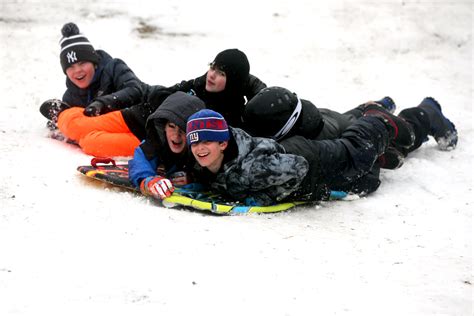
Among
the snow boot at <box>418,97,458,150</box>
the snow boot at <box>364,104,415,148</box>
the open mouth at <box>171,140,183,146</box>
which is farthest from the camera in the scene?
the snow boot at <box>418,97,458,150</box>

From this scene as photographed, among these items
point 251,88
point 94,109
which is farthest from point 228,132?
point 94,109

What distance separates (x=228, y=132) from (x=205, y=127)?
0.19m

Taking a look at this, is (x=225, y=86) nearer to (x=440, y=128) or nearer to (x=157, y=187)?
(x=157, y=187)

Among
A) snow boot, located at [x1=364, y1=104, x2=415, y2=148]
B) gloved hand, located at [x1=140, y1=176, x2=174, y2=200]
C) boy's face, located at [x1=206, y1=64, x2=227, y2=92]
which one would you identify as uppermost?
boy's face, located at [x1=206, y1=64, x2=227, y2=92]

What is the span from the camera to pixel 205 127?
148 inches

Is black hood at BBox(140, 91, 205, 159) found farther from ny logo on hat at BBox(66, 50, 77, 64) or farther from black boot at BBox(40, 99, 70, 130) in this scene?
ny logo on hat at BBox(66, 50, 77, 64)

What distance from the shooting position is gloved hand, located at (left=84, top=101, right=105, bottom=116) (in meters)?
4.86

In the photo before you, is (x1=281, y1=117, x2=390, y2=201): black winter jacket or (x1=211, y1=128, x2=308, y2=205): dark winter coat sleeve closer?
(x1=211, y1=128, x2=308, y2=205): dark winter coat sleeve

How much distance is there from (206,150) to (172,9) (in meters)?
5.12

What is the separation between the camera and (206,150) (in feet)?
12.5

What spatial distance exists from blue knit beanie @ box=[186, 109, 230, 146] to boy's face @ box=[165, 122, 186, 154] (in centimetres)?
29

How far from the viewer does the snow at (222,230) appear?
2.75m

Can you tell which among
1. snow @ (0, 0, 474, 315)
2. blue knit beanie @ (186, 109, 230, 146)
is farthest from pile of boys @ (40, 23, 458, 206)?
snow @ (0, 0, 474, 315)

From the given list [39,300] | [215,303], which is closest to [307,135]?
[215,303]
